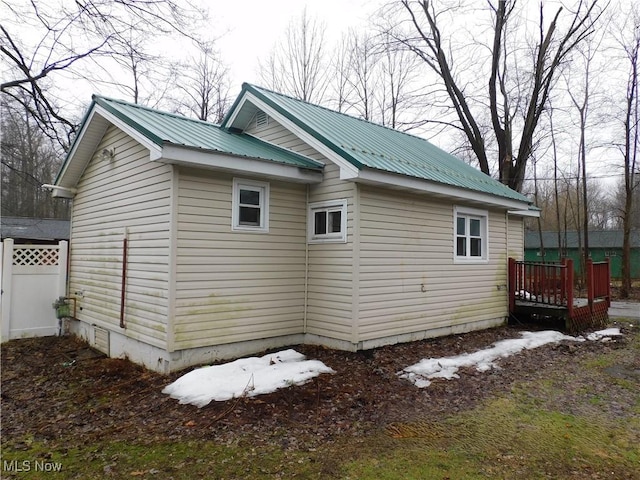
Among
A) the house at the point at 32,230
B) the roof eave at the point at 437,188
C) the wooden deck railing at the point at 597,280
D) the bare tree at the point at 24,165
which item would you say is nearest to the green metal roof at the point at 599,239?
the wooden deck railing at the point at 597,280

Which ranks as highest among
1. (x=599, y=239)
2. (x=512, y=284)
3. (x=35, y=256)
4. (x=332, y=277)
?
(x=599, y=239)

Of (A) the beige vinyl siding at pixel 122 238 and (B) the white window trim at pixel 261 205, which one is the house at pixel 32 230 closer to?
(A) the beige vinyl siding at pixel 122 238

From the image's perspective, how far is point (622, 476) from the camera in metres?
3.44

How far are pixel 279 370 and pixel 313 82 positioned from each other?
18950 mm

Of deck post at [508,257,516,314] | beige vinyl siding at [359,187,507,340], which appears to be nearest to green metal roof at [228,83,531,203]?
beige vinyl siding at [359,187,507,340]

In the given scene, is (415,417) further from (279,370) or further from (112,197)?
(112,197)

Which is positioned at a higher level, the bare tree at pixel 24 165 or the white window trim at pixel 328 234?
the bare tree at pixel 24 165

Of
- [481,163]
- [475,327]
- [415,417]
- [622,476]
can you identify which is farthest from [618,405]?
[481,163]

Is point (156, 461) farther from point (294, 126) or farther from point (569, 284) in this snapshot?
point (569, 284)

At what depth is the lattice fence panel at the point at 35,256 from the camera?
9.19 metres

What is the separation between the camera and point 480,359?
704 centimetres

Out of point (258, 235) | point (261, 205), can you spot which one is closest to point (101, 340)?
point (258, 235)

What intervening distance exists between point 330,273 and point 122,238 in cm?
369

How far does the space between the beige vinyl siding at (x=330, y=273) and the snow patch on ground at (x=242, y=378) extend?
0.88 meters
